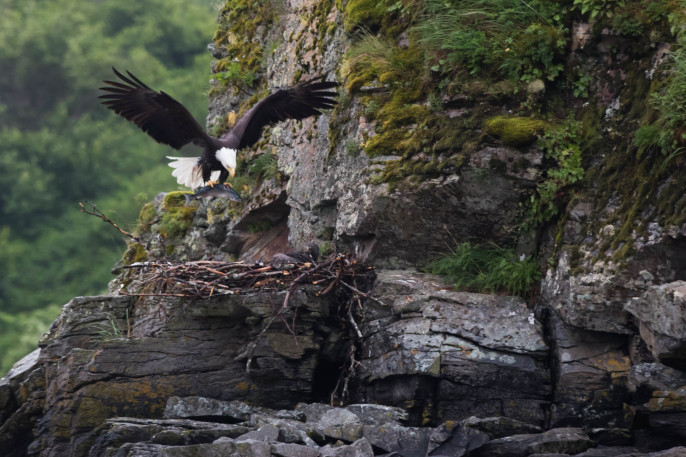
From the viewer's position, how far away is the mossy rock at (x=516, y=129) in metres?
6.26

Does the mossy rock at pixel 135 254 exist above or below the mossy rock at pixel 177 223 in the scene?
below

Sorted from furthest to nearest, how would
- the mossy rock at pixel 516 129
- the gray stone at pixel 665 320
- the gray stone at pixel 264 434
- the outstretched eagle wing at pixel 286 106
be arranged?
the outstretched eagle wing at pixel 286 106 < the mossy rock at pixel 516 129 < the gray stone at pixel 264 434 < the gray stone at pixel 665 320

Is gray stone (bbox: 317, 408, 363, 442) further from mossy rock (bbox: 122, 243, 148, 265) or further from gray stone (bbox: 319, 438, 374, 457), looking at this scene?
mossy rock (bbox: 122, 243, 148, 265)

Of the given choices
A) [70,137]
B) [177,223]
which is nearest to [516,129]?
[177,223]

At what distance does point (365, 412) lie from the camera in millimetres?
5488

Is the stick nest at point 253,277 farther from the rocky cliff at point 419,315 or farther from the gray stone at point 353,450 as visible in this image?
the gray stone at point 353,450

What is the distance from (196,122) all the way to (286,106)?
35.8 inches

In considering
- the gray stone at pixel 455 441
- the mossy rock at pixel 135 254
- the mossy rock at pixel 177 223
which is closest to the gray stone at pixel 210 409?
the gray stone at pixel 455 441

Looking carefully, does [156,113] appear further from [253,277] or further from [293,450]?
[293,450]

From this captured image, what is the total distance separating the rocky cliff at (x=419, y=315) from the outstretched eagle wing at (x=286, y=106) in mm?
194

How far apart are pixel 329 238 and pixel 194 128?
182 cm

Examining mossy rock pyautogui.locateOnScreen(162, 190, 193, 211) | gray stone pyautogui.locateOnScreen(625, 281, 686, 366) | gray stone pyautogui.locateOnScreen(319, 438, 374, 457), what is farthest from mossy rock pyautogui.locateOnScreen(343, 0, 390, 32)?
gray stone pyautogui.locateOnScreen(319, 438, 374, 457)

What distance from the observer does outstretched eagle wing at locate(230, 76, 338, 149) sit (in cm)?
782

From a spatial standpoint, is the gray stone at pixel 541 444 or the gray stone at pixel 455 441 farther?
the gray stone at pixel 455 441
